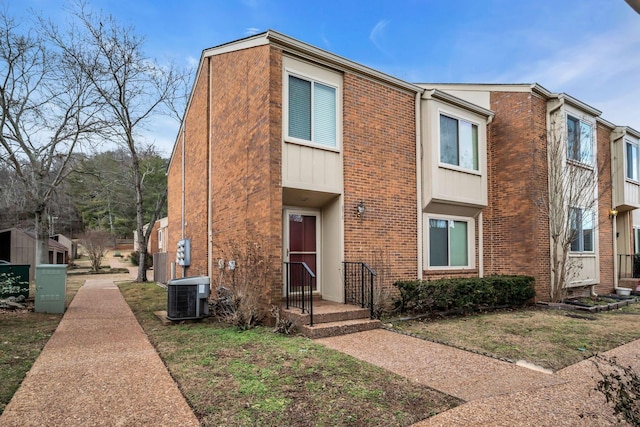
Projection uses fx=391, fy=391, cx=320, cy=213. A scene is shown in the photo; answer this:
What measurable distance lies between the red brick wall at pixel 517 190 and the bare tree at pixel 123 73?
15.3m

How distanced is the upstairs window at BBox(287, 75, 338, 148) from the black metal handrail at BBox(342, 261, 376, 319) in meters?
2.67

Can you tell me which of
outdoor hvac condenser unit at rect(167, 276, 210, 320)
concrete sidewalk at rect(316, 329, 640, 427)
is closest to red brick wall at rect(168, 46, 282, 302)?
outdoor hvac condenser unit at rect(167, 276, 210, 320)

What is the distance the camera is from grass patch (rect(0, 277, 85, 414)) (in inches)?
172

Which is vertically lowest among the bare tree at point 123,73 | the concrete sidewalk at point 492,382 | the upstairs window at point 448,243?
the concrete sidewalk at point 492,382

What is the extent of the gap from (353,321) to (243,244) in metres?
2.88

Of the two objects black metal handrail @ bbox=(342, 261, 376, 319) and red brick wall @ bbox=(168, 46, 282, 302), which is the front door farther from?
red brick wall @ bbox=(168, 46, 282, 302)

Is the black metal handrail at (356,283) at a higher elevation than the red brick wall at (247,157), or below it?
below

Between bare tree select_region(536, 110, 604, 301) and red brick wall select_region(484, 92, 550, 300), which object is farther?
bare tree select_region(536, 110, 604, 301)

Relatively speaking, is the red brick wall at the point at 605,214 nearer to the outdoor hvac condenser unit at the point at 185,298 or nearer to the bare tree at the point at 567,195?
the bare tree at the point at 567,195

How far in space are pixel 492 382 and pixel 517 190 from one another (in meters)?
7.85

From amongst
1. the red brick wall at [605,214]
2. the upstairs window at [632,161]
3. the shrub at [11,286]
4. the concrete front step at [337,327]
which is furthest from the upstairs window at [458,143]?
the shrub at [11,286]

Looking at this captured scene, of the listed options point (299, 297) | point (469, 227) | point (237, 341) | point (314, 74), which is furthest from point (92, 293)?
point (469, 227)

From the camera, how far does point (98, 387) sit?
167 inches

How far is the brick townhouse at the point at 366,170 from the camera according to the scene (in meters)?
8.03
